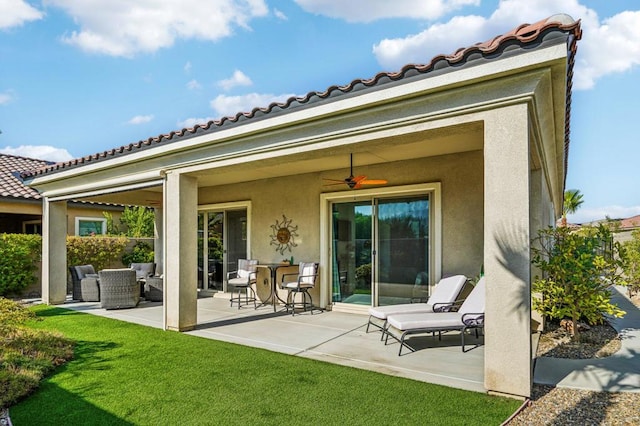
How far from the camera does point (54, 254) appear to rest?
1144cm

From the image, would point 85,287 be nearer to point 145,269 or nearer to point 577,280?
point 145,269

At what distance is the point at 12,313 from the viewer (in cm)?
699

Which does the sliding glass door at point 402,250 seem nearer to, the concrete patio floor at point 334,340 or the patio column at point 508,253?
the concrete patio floor at point 334,340

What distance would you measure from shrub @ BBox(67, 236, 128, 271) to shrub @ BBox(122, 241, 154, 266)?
0.31 m

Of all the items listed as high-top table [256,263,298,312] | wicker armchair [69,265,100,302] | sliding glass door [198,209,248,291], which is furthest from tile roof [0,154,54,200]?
high-top table [256,263,298,312]

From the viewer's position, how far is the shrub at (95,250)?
1416 centimetres

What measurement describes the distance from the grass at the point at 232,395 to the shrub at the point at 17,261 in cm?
879

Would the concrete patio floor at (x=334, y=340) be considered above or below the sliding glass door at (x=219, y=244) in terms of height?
below

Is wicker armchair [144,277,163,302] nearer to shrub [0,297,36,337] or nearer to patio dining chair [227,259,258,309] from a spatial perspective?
patio dining chair [227,259,258,309]

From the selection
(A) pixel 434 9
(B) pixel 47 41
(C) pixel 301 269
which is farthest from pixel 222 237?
(A) pixel 434 9

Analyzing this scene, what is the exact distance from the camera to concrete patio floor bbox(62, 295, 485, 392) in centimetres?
531

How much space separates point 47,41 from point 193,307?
8.54 m

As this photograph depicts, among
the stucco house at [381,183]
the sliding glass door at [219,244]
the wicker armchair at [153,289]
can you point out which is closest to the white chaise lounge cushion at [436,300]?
the stucco house at [381,183]

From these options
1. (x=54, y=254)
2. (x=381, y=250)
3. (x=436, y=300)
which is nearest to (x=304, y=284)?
(x=381, y=250)
